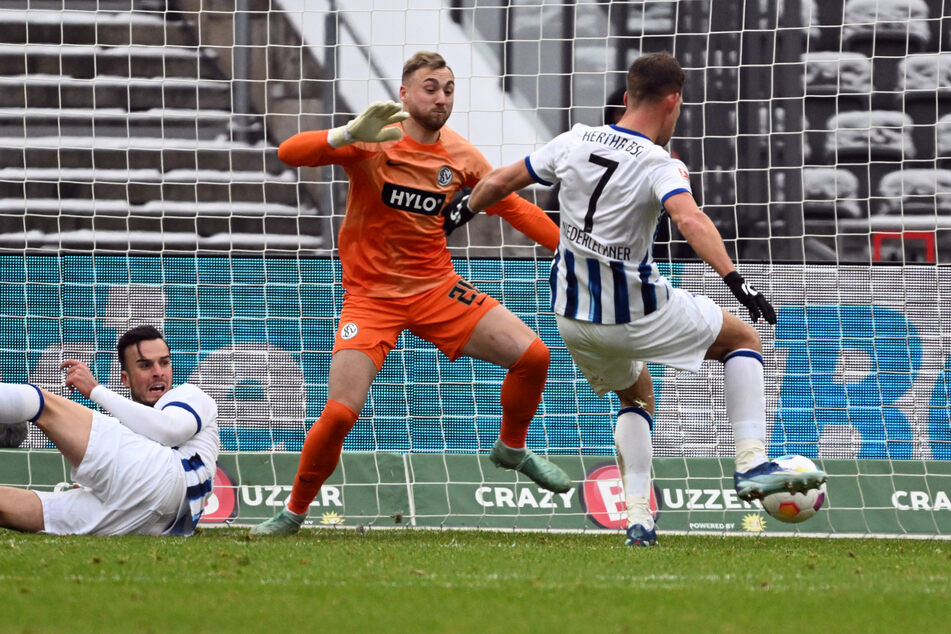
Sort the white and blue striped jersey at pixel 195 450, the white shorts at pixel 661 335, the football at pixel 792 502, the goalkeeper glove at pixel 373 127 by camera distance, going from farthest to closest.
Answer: the white and blue striped jersey at pixel 195 450 < the goalkeeper glove at pixel 373 127 < the white shorts at pixel 661 335 < the football at pixel 792 502

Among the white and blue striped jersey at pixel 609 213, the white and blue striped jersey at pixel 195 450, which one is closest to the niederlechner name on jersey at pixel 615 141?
the white and blue striped jersey at pixel 609 213

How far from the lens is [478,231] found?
9.36 m

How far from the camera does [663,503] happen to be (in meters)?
7.31

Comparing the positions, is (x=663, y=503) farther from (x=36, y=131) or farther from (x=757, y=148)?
(x=36, y=131)

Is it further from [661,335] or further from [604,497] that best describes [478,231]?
[661,335]

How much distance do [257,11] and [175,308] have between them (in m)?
2.30

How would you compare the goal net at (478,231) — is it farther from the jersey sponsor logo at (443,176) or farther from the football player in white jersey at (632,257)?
the football player in white jersey at (632,257)

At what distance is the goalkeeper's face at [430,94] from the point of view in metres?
5.89

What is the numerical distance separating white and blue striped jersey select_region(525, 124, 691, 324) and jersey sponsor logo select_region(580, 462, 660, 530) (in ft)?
7.77

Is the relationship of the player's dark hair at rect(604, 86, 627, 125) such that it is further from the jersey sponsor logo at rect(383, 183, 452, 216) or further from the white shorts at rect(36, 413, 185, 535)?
the white shorts at rect(36, 413, 185, 535)

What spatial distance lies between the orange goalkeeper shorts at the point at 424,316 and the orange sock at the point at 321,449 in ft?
1.13

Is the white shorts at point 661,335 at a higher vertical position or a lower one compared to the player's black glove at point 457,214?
lower

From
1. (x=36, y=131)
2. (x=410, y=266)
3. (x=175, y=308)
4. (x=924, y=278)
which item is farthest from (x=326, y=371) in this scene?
(x=924, y=278)

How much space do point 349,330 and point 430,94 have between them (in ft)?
A: 3.96
